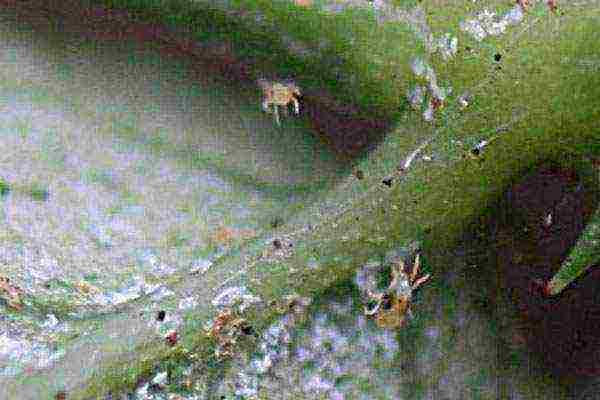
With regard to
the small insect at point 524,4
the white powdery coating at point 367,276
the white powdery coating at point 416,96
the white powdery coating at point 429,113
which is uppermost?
the small insect at point 524,4

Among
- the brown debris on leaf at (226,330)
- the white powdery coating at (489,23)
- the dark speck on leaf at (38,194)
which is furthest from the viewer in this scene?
the dark speck on leaf at (38,194)

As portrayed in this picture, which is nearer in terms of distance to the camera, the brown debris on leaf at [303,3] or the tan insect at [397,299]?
the brown debris on leaf at [303,3]

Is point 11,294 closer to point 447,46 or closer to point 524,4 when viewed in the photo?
point 447,46

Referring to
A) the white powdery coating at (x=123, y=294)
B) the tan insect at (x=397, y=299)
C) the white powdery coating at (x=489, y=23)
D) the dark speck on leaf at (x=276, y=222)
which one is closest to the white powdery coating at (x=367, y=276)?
the tan insect at (x=397, y=299)

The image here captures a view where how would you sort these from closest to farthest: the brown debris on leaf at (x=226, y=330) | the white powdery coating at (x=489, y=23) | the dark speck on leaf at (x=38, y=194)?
1. the white powdery coating at (x=489, y=23)
2. the brown debris on leaf at (x=226, y=330)
3. the dark speck on leaf at (x=38, y=194)

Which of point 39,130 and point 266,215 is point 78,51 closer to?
point 39,130

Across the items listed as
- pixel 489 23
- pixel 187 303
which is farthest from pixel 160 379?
pixel 489 23

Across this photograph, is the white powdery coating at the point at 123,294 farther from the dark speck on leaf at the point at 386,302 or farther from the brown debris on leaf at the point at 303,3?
the brown debris on leaf at the point at 303,3
